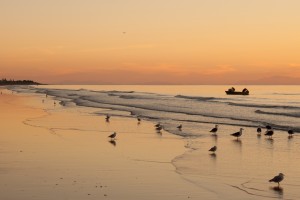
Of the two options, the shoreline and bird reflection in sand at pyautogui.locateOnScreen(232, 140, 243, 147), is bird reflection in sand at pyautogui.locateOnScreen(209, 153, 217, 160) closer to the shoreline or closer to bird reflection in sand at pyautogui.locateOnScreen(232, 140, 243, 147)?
the shoreline

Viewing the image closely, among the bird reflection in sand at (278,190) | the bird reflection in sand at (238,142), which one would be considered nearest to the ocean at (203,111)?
the bird reflection in sand at (238,142)

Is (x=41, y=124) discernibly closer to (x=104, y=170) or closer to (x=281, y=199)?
(x=104, y=170)

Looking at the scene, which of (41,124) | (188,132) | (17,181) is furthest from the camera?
(41,124)

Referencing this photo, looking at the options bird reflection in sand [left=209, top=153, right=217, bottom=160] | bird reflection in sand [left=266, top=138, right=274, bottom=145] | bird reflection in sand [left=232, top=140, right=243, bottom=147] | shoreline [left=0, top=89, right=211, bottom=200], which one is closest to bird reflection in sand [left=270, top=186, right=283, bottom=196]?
shoreline [left=0, top=89, right=211, bottom=200]

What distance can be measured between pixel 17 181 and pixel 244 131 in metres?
18.3

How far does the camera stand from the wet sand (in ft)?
40.2

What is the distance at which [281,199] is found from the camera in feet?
39.4

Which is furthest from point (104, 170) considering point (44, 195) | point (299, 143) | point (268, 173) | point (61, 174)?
point (299, 143)

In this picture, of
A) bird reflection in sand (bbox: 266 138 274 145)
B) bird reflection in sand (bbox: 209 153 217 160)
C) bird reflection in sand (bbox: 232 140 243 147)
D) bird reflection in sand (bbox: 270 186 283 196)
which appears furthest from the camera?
bird reflection in sand (bbox: 266 138 274 145)

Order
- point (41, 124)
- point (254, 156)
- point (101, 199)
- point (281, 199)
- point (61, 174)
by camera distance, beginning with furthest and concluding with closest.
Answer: point (41, 124) → point (254, 156) → point (61, 174) → point (281, 199) → point (101, 199)

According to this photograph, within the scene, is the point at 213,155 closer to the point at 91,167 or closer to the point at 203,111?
the point at 91,167

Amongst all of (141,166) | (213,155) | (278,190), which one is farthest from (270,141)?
(278,190)

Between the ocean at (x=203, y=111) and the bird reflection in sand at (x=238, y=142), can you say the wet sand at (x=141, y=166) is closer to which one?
the bird reflection in sand at (x=238, y=142)

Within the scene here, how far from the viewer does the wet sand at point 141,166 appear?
12.2 metres
